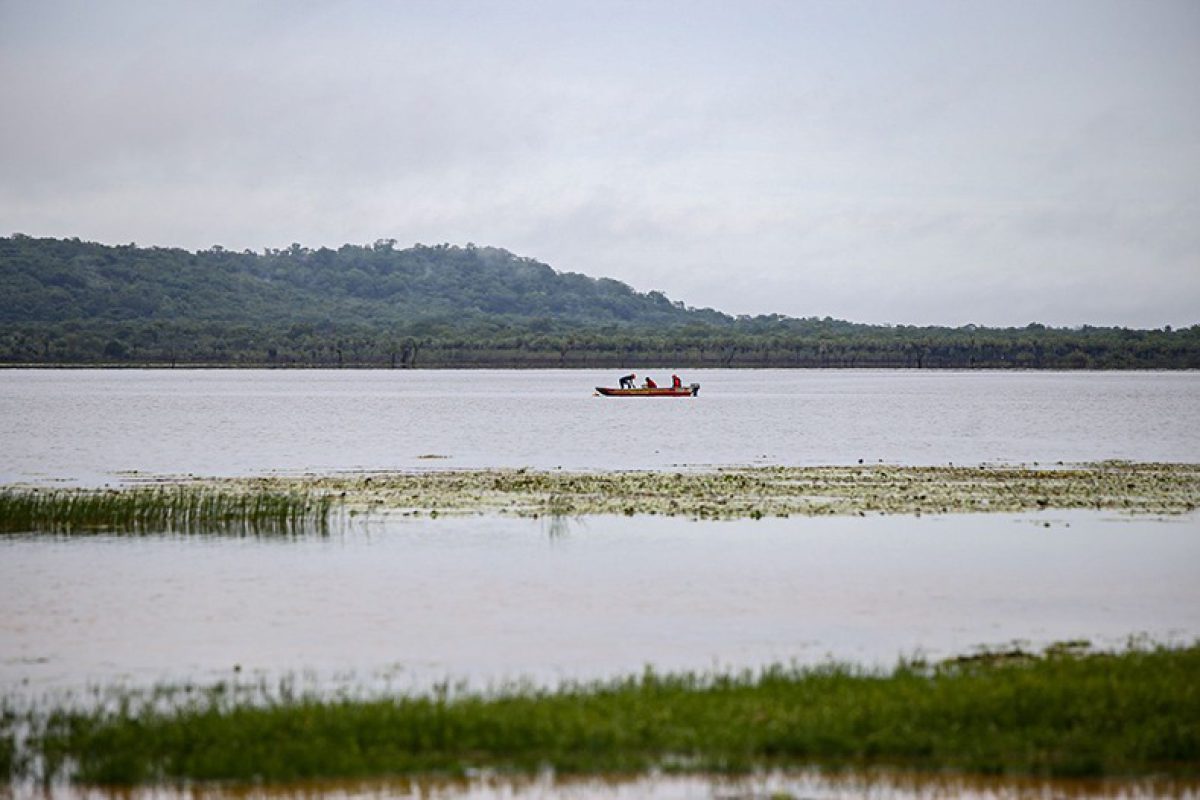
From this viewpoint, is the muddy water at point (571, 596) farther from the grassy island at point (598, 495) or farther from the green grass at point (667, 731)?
the green grass at point (667, 731)

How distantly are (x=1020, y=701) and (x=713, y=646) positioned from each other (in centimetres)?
549

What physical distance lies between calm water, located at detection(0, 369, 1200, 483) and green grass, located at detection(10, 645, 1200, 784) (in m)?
32.5

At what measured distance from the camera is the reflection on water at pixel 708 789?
37.6ft

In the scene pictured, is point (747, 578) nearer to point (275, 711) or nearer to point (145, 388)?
point (275, 711)

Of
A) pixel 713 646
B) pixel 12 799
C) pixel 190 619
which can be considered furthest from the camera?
pixel 190 619

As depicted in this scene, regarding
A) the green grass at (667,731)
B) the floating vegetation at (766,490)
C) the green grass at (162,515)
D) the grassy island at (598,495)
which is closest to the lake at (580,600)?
the green grass at (667,731)

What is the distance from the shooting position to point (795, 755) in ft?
41.0

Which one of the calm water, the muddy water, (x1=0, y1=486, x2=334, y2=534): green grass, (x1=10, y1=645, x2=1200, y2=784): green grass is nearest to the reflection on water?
(x1=10, y1=645, x2=1200, y2=784): green grass

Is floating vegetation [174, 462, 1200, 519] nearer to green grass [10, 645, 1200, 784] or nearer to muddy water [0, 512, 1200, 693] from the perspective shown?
muddy water [0, 512, 1200, 693]

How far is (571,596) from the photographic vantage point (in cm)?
2242

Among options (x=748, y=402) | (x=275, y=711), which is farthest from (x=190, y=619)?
(x=748, y=402)

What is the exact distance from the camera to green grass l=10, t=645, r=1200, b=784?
480 inches

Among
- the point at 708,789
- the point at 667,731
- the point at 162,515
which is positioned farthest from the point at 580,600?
the point at 162,515

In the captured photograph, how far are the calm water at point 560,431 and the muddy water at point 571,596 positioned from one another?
19.3 m
